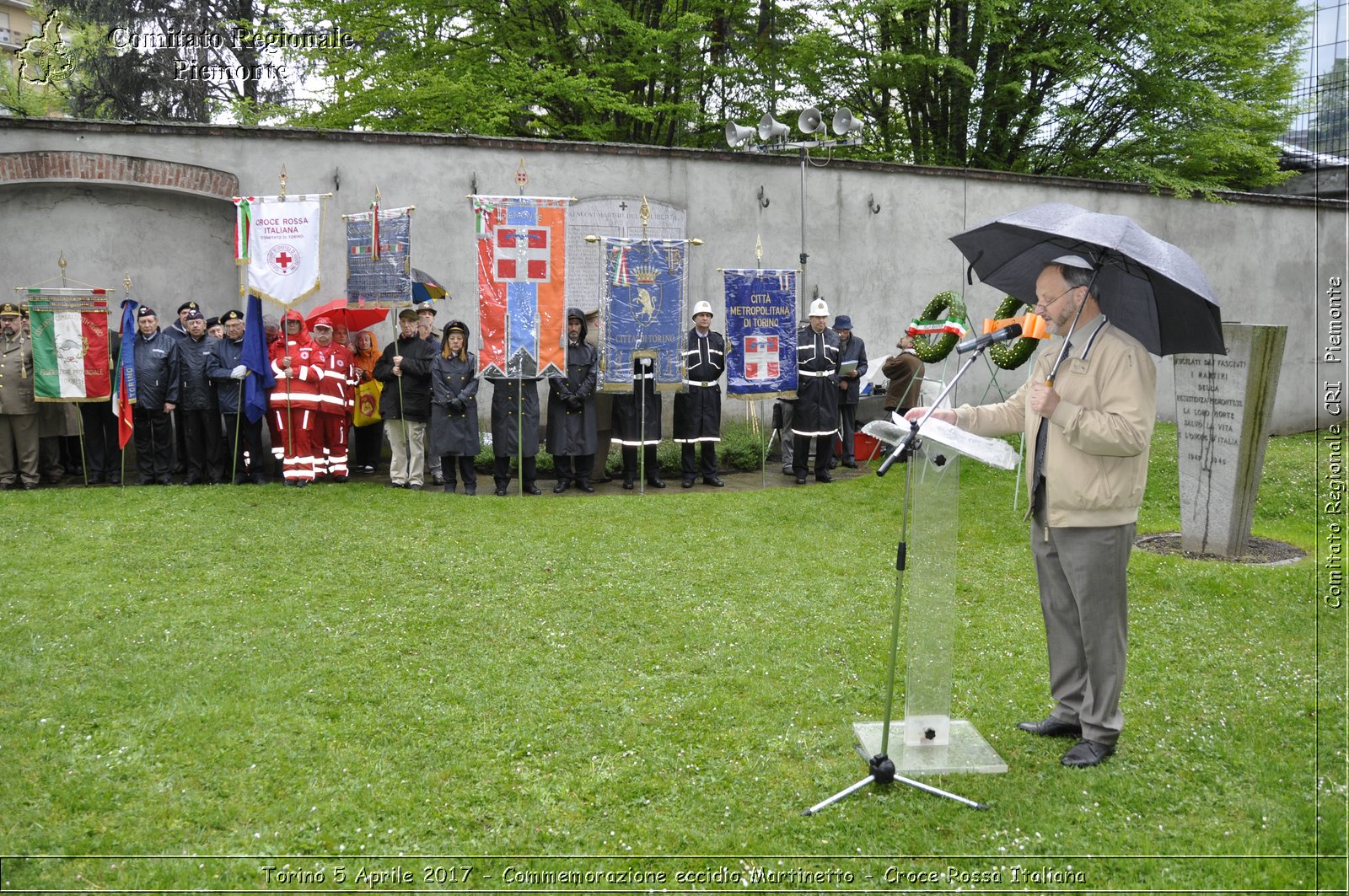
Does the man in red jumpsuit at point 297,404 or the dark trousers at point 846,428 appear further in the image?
the dark trousers at point 846,428

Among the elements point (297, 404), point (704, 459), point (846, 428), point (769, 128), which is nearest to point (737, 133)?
point (769, 128)

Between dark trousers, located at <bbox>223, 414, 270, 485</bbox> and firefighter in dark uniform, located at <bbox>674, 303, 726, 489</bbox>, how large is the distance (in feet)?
16.5

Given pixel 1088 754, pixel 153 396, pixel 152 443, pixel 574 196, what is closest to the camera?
pixel 1088 754

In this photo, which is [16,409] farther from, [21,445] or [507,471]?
[507,471]

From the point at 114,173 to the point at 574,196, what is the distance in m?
5.99

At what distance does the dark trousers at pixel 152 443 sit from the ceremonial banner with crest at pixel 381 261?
8.65ft

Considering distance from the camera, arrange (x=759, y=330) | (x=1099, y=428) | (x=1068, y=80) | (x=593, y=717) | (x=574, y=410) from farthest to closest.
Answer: (x=1068, y=80) → (x=759, y=330) → (x=574, y=410) → (x=593, y=717) → (x=1099, y=428)

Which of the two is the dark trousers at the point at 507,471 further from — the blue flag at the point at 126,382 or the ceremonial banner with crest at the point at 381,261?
the blue flag at the point at 126,382

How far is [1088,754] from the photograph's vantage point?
4812 mm

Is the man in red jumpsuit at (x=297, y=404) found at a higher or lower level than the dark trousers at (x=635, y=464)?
higher

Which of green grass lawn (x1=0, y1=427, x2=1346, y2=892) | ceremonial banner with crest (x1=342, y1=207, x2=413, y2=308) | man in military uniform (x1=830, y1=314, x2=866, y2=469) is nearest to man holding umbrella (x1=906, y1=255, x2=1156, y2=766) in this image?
green grass lawn (x1=0, y1=427, x2=1346, y2=892)

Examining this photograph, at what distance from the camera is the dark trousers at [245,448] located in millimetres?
12148

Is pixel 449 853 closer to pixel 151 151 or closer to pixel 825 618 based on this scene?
pixel 825 618

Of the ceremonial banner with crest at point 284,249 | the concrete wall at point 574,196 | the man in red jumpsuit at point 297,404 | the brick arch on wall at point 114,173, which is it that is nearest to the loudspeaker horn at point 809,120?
the concrete wall at point 574,196
